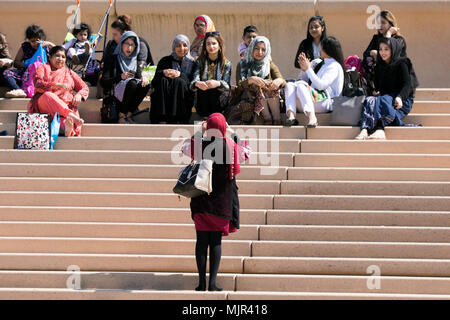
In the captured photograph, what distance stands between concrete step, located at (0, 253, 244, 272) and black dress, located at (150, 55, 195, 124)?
2898mm

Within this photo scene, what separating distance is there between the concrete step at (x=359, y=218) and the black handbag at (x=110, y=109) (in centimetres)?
326

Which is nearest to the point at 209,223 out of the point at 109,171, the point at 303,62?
the point at 109,171

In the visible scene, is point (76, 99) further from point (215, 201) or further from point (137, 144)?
point (215, 201)

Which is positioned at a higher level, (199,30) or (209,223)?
(199,30)

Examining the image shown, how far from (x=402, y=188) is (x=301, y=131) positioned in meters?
1.68

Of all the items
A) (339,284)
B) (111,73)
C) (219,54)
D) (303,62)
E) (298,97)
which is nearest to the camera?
(339,284)

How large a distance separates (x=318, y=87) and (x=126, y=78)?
98.3 inches

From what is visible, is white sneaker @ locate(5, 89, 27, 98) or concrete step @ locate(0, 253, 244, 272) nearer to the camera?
concrete step @ locate(0, 253, 244, 272)

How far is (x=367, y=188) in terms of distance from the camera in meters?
12.3

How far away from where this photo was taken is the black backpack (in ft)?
46.2

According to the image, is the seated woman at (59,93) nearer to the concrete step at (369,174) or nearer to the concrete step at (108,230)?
the concrete step at (108,230)

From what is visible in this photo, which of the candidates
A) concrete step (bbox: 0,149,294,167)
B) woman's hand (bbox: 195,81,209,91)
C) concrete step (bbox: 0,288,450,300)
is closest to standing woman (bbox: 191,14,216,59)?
woman's hand (bbox: 195,81,209,91)

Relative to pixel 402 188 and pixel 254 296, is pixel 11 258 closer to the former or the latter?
pixel 254 296

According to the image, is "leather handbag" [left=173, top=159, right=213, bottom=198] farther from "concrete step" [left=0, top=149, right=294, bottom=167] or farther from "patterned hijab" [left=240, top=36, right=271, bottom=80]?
"patterned hijab" [left=240, top=36, right=271, bottom=80]
